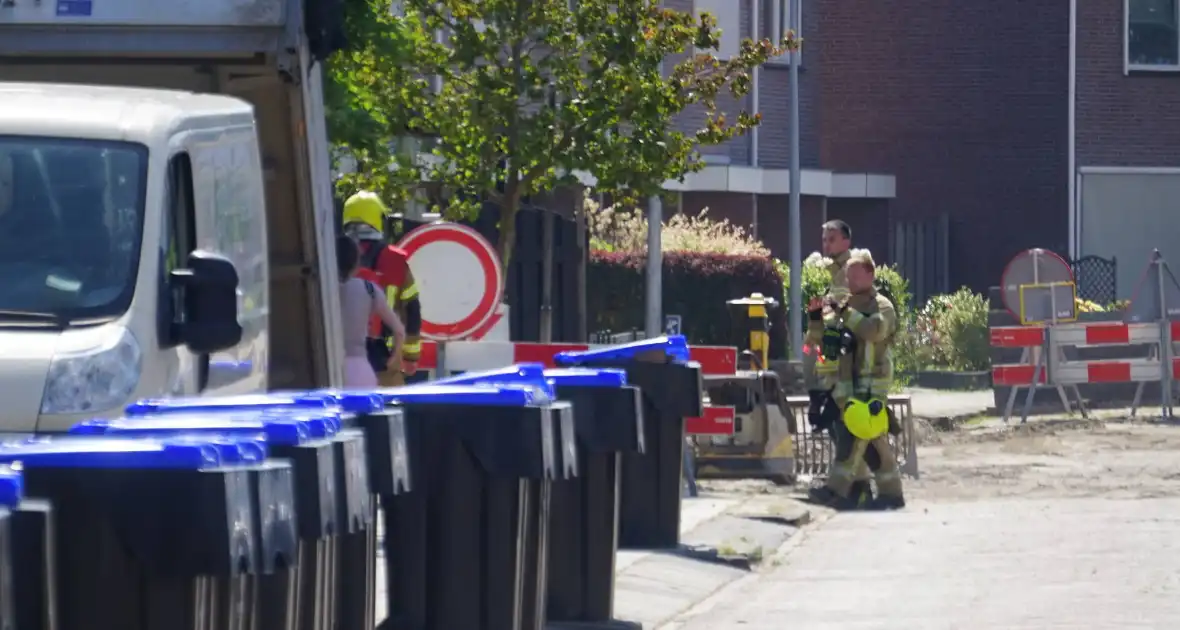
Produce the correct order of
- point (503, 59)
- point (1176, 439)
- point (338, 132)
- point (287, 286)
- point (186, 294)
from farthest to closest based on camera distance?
point (1176, 439) → point (503, 59) → point (338, 132) → point (287, 286) → point (186, 294)

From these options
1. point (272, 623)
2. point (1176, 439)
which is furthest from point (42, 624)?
point (1176, 439)

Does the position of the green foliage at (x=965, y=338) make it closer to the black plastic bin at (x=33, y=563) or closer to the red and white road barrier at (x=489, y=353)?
the red and white road barrier at (x=489, y=353)

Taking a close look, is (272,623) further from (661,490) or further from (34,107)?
(661,490)

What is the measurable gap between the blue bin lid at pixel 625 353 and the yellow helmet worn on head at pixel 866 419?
3.93 m

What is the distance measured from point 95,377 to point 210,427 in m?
1.74

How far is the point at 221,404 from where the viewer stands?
6031 mm

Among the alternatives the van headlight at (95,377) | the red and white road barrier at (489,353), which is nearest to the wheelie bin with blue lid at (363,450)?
the van headlight at (95,377)

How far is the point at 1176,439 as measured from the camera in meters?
18.9

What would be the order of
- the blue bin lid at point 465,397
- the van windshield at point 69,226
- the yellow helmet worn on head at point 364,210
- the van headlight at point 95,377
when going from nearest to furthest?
the van headlight at point 95,377, the blue bin lid at point 465,397, the van windshield at point 69,226, the yellow helmet worn on head at point 364,210

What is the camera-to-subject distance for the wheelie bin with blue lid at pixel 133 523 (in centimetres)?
467

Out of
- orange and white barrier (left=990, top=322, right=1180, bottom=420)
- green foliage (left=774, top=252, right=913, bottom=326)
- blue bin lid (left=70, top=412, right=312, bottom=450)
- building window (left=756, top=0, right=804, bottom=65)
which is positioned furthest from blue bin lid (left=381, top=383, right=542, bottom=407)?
building window (left=756, top=0, right=804, bottom=65)

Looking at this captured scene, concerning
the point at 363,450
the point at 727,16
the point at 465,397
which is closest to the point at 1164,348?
the point at 727,16

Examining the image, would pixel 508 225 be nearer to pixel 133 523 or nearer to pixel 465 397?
pixel 465 397

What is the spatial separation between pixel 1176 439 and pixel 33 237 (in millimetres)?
13594
